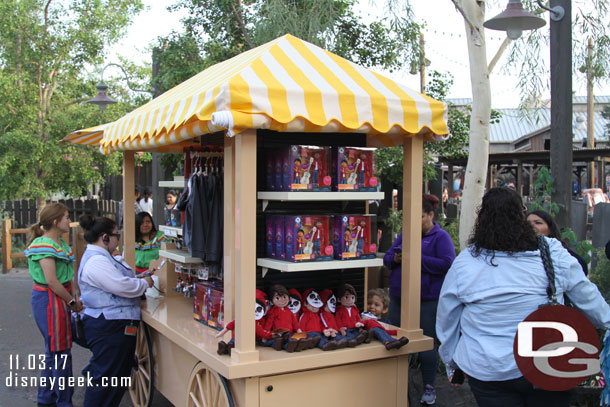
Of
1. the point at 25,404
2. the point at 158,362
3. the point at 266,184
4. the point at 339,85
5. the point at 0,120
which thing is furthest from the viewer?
the point at 0,120

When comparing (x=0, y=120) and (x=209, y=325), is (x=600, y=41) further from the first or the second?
(x=0, y=120)

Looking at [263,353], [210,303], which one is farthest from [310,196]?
[210,303]

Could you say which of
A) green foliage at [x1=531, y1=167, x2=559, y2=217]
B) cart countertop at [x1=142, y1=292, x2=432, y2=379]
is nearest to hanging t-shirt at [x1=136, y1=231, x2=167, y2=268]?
cart countertop at [x1=142, y1=292, x2=432, y2=379]

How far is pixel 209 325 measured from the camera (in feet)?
15.0

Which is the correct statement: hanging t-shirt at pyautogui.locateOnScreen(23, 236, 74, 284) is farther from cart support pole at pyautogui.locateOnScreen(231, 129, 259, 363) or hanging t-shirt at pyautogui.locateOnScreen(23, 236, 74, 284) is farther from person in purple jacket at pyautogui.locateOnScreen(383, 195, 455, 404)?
person in purple jacket at pyautogui.locateOnScreen(383, 195, 455, 404)

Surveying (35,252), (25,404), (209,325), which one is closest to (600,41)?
(209,325)

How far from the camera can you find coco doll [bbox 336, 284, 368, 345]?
158 inches

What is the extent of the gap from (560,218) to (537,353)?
314cm

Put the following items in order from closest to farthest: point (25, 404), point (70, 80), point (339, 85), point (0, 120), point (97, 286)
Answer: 1. point (339, 85)
2. point (97, 286)
3. point (25, 404)
4. point (0, 120)
5. point (70, 80)

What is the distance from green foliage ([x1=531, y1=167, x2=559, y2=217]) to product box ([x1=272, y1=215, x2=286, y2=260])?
A: 284 cm

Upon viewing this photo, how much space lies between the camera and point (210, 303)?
15.1 feet

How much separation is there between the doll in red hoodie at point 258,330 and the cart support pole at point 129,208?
8.67 feet

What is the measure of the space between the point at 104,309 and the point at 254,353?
193cm

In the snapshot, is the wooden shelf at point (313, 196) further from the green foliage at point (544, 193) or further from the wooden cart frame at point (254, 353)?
the green foliage at point (544, 193)
